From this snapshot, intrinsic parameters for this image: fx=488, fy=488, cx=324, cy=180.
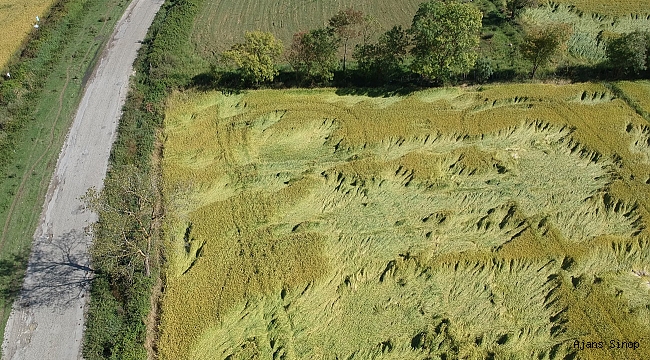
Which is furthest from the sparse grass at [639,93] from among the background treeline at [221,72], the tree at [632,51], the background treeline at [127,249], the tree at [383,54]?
the background treeline at [127,249]

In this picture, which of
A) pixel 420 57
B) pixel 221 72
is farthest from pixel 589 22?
pixel 221 72

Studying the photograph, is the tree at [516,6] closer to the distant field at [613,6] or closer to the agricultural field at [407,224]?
the distant field at [613,6]

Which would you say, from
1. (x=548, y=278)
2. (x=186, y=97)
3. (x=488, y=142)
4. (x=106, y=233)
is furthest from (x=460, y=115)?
(x=106, y=233)

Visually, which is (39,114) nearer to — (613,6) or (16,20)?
(16,20)

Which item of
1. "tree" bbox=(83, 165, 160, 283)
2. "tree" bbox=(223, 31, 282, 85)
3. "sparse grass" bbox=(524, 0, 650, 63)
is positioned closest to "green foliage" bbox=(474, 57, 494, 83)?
"sparse grass" bbox=(524, 0, 650, 63)

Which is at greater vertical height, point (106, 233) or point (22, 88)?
point (22, 88)

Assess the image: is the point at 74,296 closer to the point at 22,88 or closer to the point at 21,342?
the point at 21,342

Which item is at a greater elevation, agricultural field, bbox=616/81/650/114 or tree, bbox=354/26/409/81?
tree, bbox=354/26/409/81

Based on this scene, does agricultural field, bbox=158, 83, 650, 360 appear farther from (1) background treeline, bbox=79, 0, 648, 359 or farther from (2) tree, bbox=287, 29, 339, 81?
(2) tree, bbox=287, 29, 339, 81
